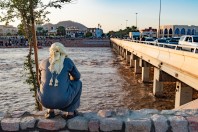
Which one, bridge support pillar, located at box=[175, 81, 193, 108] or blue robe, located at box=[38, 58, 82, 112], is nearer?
blue robe, located at box=[38, 58, 82, 112]

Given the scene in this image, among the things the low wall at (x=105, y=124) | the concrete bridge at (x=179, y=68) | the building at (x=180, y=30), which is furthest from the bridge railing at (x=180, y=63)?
the building at (x=180, y=30)

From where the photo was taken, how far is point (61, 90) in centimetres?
457

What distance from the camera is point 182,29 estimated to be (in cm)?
10638

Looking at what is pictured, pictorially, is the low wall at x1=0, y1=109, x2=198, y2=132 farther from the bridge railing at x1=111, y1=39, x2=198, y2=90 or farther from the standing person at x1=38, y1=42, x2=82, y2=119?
the bridge railing at x1=111, y1=39, x2=198, y2=90

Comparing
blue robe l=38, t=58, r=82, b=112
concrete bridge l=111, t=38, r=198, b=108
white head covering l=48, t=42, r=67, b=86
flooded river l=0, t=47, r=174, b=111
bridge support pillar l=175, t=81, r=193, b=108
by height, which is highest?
white head covering l=48, t=42, r=67, b=86

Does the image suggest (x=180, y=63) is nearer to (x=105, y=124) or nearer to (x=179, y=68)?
(x=179, y=68)

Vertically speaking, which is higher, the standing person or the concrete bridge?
the standing person

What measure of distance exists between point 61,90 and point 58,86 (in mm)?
77

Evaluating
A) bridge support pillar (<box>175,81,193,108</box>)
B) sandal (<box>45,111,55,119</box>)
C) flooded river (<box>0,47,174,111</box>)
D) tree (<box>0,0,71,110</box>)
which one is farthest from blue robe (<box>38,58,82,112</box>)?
flooded river (<box>0,47,174,111</box>)

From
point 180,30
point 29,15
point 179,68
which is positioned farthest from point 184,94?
point 180,30

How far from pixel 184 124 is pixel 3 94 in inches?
689

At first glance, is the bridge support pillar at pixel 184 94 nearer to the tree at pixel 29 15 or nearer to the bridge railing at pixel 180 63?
the bridge railing at pixel 180 63

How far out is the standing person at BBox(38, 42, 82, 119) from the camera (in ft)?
15.0

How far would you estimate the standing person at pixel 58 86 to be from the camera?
4.57 m
